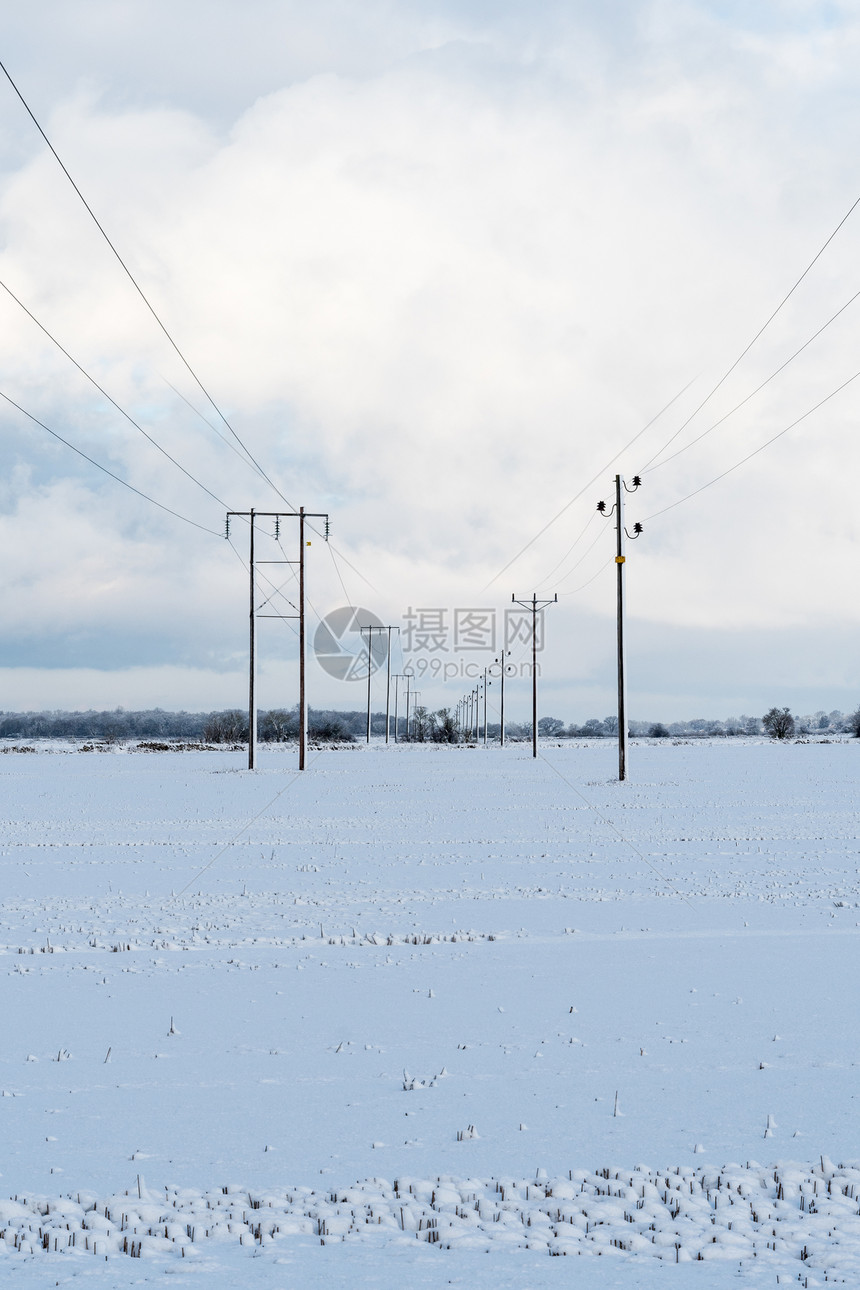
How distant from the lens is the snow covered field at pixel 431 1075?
469 centimetres

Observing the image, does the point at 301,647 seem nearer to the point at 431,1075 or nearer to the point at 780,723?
the point at 431,1075

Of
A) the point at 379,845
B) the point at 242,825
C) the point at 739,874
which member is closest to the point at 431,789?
the point at 242,825

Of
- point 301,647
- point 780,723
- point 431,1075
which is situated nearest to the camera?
point 431,1075

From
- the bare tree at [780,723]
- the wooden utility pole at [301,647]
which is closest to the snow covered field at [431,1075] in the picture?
the wooden utility pole at [301,647]

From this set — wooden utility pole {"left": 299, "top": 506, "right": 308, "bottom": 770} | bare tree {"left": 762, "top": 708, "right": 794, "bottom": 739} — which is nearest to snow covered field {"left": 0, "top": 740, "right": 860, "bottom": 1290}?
wooden utility pole {"left": 299, "top": 506, "right": 308, "bottom": 770}

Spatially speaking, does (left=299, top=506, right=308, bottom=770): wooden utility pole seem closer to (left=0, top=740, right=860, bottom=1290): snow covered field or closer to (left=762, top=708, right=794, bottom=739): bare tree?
(left=0, top=740, right=860, bottom=1290): snow covered field

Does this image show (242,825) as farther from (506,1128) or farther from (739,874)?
(506,1128)

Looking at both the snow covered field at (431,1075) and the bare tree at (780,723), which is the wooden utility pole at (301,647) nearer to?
the snow covered field at (431,1075)

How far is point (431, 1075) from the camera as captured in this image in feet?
22.7

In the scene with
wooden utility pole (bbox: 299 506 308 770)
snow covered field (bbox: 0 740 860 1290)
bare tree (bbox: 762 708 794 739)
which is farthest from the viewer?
bare tree (bbox: 762 708 794 739)

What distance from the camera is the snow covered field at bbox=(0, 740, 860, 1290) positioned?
185 inches

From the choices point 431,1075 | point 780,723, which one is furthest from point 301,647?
point 780,723

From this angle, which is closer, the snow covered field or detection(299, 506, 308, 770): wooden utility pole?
the snow covered field

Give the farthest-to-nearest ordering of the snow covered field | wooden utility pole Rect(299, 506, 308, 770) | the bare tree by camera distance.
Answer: the bare tree < wooden utility pole Rect(299, 506, 308, 770) < the snow covered field
